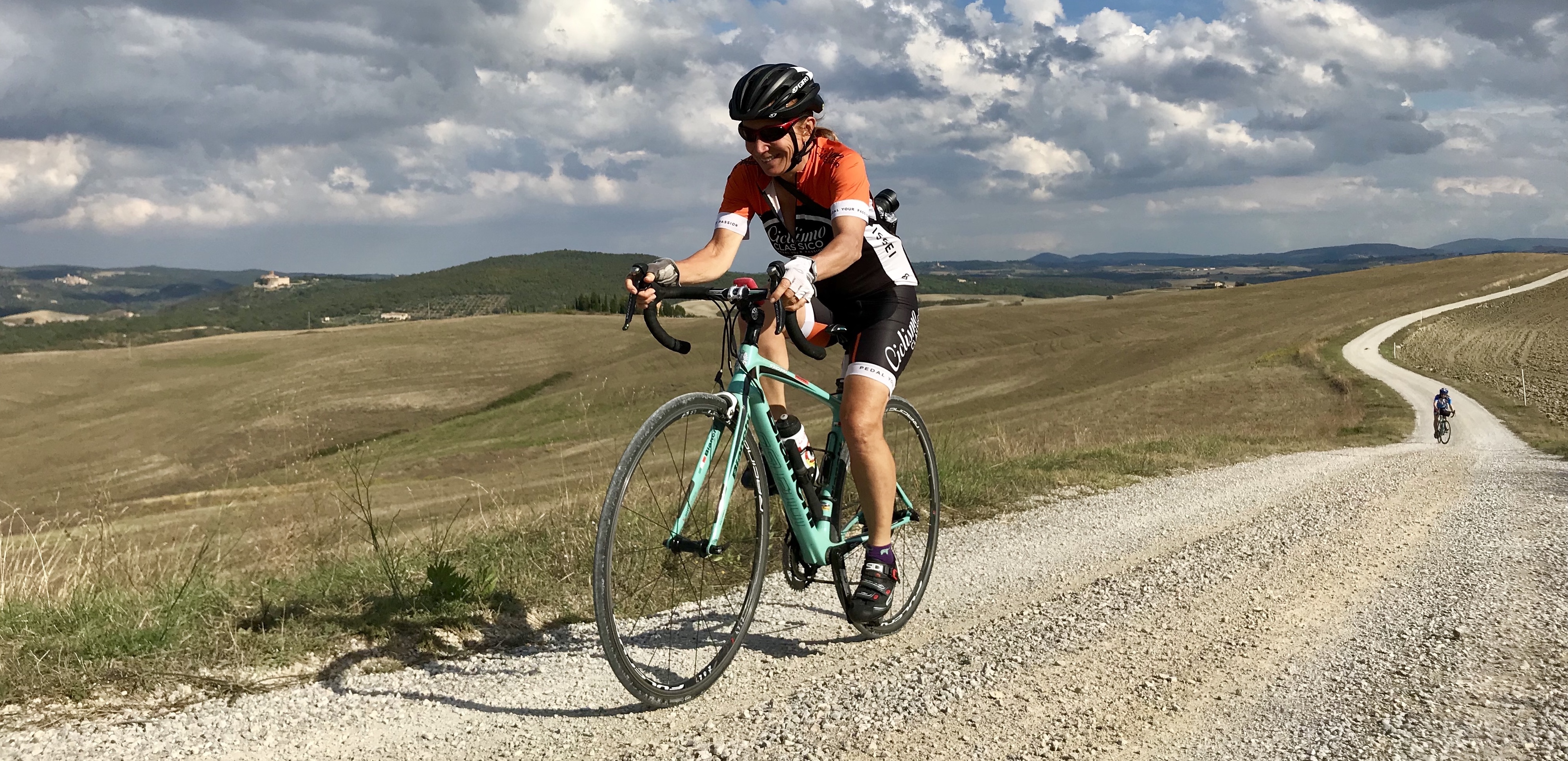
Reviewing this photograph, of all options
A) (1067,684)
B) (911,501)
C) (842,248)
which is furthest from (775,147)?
(1067,684)

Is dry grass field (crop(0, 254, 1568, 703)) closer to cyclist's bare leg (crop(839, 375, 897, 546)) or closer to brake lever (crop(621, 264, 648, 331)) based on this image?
cyclist's bare leg (crop(839, 375, 897, 546))

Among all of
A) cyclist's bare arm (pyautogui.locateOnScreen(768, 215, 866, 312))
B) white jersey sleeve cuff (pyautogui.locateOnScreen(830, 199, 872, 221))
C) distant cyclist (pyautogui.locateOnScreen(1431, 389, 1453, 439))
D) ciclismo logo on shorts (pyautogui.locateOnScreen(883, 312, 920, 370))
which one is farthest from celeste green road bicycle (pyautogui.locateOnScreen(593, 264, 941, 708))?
distant cyclist (pyautogui.locateOnScreen(1431, 389, 1453, 439))

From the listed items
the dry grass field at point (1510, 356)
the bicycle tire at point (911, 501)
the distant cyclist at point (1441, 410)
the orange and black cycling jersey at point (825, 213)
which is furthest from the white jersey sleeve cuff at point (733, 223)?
the distant cyclist at point (1441, 410)

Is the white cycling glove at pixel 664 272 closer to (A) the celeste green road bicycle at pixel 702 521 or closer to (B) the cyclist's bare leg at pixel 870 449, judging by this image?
(A) the celeste green road bicycle at pixel 702 521

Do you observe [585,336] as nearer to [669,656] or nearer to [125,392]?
[125,392]

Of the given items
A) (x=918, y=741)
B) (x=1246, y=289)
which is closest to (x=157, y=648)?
(x=918, y=741)

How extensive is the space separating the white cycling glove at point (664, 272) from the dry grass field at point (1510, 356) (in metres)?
25.4

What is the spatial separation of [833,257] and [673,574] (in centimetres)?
145

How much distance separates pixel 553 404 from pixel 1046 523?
55521 millimetres

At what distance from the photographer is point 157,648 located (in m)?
3.84

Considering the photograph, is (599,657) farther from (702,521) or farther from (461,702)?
(702,521)

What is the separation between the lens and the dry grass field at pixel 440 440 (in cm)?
438

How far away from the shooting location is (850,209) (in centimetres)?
424

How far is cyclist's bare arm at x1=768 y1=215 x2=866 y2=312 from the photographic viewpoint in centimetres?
402
